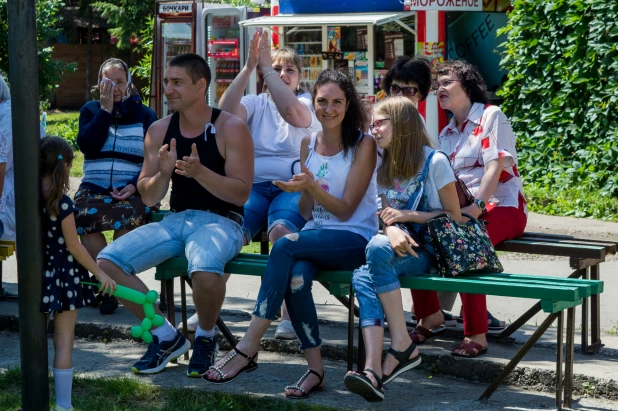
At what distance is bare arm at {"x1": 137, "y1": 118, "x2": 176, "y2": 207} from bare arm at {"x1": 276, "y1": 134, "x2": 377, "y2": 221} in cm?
69

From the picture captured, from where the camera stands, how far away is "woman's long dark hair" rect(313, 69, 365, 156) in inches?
186

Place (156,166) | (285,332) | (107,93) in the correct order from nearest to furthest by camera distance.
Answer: (156,166), (285,332), (107,93)

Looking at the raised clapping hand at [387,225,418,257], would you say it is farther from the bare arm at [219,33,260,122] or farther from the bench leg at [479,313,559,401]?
the bare arm at [219,33,260,122]

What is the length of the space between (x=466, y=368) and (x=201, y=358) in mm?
1328

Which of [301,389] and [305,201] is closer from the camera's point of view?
[301,389]

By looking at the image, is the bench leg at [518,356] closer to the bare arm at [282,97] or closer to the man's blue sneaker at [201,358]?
the man's blue sneaker at [201,358]

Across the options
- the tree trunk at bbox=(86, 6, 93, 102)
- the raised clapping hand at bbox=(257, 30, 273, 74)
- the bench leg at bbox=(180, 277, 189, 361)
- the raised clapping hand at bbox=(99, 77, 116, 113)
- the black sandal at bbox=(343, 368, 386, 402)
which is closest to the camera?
the black sandal at bbox=(343, 368, 386, 402)

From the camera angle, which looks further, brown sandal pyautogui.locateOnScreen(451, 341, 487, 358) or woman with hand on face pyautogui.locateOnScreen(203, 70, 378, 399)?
brown sandal pyautogui.locateOnScreen(451, 341, 487, 358)

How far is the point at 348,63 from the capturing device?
578 inches

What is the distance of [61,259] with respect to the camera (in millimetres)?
4152

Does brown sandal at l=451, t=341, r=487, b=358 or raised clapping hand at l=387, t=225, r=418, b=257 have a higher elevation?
raised clapping hand at l=387, t=225, r=418, b=257

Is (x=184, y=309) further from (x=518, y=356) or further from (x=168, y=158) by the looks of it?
(x=518, y=356)

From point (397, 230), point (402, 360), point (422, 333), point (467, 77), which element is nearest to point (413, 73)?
point (467, 77)

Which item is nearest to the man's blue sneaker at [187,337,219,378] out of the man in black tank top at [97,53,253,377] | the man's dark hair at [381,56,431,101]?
the man in black tank top at [97,53,253,377]
